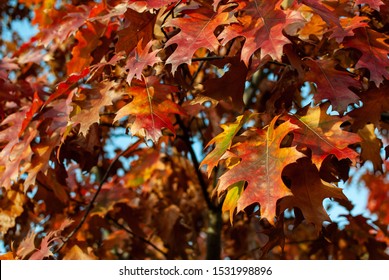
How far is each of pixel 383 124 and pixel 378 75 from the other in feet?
1.22

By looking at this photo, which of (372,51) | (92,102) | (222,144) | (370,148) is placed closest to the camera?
(222,144)

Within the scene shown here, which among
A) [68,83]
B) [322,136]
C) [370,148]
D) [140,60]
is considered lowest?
[370,148]

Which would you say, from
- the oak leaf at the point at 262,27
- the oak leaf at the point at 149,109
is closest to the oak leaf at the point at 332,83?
the oak leaf at the point at 262,27

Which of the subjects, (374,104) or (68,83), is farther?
(68,83)

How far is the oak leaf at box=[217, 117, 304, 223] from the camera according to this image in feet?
5.92

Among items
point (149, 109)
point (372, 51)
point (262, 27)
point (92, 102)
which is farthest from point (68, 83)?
point (372, 51)

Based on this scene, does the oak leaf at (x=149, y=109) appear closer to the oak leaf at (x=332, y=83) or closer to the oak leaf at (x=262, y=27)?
the oak leaf at (x=262, y=27)

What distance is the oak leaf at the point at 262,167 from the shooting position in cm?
180

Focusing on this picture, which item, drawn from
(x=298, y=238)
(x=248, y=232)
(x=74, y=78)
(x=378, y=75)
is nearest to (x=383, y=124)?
(x=378, y=75)

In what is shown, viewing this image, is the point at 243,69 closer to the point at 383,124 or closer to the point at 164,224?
the point at 383,124

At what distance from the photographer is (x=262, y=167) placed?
188 cm

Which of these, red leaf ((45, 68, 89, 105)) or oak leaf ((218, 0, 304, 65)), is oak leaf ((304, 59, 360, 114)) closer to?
oak leaf ((218, 0, 304, 65))

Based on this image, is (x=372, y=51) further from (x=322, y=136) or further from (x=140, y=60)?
(x=140, y=60)
